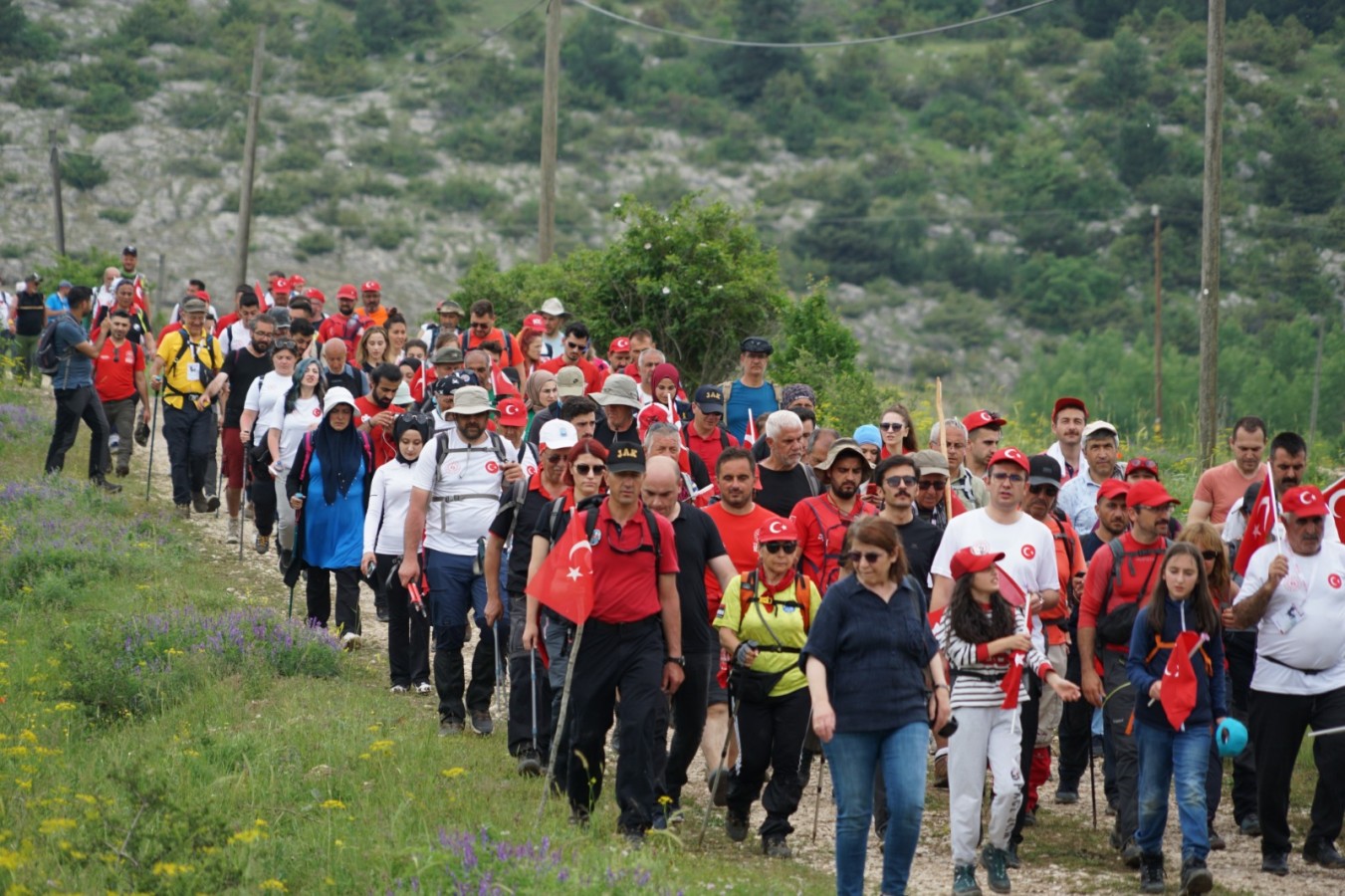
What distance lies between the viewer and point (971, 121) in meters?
84.4

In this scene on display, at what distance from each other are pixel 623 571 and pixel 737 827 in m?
1.66

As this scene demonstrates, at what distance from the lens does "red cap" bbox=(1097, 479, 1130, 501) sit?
10.5 m

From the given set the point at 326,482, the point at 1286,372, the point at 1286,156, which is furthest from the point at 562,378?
the point at 1286,156

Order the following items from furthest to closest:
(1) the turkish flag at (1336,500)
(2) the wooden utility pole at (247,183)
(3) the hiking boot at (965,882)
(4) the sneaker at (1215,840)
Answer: (2) the wooden utility pole at (247,183) < (1) the turkish flag at (1336,500) < (4) the sneaker at (1215,840) < (3) the hiking boot at (965,882)

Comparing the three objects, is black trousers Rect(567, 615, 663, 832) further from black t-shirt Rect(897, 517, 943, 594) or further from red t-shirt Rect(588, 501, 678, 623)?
black t-shirt Rect(897, 517, 943, 594)

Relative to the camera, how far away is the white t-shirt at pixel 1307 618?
9.62m

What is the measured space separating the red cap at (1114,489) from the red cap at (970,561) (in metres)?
1.90

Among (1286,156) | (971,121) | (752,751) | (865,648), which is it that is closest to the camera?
(865,648)

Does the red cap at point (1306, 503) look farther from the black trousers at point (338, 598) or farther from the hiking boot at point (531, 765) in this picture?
the black trousers at point (338, 598)

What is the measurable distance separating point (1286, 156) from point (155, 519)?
Result: 6118 cm

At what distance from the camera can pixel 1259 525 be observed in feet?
34.0

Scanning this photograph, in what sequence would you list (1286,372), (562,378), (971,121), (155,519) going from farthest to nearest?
(971,121), (1286,372), (155,519), (562,378)

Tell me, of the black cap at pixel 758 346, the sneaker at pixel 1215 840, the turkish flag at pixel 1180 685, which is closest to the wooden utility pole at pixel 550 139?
the black cap at pixel 758 346

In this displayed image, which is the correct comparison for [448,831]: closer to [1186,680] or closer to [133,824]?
[133,824]
